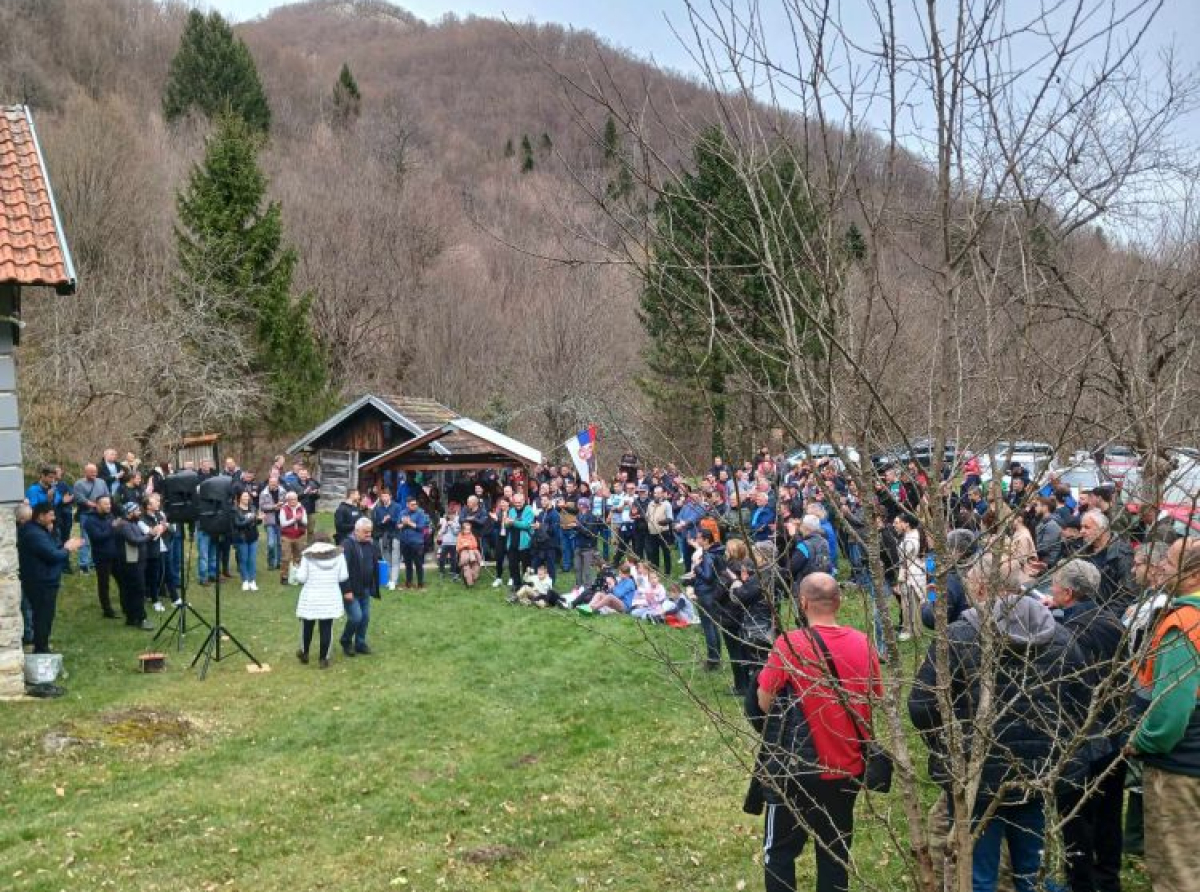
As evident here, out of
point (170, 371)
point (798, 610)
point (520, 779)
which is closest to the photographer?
point (798, 610)

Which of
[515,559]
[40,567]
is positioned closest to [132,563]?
[40,567]

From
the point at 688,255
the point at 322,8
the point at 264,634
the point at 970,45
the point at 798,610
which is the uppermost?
the point at 322,8

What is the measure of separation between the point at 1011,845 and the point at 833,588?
5.66ft

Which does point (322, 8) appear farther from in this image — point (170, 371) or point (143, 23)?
point (170, 371)

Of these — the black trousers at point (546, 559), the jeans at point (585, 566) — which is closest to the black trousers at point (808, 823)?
the jeans at point (585, 566)

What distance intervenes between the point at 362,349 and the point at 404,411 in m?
15.7

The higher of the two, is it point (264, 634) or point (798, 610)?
point (798, 610)

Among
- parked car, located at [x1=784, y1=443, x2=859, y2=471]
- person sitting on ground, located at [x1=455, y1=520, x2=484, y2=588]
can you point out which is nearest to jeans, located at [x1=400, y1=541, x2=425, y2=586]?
person sitting on ground, located at [x1=455, y1=520, x2=484, y2=588]

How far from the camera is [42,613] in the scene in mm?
11883

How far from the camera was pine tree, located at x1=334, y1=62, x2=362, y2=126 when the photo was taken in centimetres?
5856

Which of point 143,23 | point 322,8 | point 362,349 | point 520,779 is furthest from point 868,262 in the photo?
point 322,8

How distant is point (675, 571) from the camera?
63.6ft

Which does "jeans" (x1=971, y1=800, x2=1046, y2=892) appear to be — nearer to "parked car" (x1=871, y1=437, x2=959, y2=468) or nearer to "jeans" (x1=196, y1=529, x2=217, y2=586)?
"parked car" (x1=871, y1=437, x2=959, y2=468)

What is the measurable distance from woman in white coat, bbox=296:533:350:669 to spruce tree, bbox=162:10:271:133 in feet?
137
